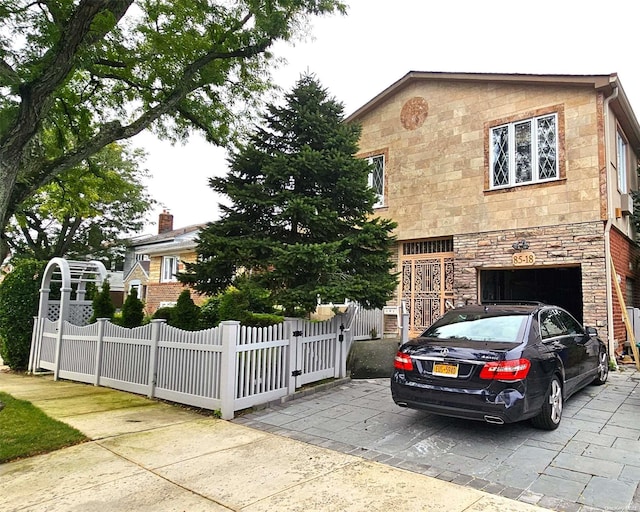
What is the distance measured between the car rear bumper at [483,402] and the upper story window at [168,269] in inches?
850

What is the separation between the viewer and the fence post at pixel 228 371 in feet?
20.0

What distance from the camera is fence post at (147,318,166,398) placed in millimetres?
7337

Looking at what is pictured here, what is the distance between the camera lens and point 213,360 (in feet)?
20.8

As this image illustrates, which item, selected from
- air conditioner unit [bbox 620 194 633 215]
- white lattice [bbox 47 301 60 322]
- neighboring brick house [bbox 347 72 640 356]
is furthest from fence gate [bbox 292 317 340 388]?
air conditioner unit [bbox 620 194 633 215]

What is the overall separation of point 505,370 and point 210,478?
3218mm

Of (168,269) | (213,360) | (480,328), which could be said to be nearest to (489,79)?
(480,328)

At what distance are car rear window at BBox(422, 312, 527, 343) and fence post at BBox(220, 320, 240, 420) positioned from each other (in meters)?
2.70

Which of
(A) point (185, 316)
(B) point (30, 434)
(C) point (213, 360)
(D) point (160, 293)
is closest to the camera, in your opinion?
(B) point (30, 434)

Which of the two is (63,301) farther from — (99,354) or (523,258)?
(523,258)

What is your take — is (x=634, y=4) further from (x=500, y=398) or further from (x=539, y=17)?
(x=500, y=398)

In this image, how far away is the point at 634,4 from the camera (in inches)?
342

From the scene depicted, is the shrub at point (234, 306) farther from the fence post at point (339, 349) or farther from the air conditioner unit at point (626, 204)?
the air conditioner unit at point (626, 204)

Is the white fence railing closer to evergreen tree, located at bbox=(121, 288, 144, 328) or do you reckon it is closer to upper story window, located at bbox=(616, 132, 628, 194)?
evergreen tree, located at bbox=(121, 288, 144, 328)

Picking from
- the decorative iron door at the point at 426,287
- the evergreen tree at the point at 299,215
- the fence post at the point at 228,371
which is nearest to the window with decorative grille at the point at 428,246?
the decorative iron door at the point at 426,287
